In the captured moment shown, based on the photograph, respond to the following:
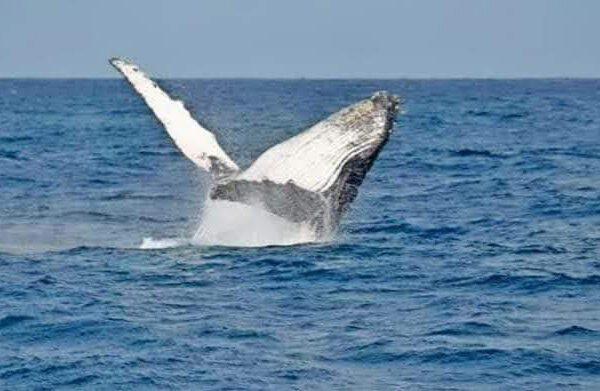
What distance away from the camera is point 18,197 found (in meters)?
22.3

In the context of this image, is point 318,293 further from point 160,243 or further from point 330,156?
point 160,243

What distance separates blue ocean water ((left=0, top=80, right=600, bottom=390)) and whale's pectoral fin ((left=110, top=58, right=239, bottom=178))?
924mm

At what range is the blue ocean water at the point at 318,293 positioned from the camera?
34.3 ft

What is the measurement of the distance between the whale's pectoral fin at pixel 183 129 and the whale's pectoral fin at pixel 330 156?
662 millimetres

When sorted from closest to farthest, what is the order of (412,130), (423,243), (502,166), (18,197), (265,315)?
1. (265,315)
2. (423,243)
3. (18,197)
4. (502,166)
5. (412,130)

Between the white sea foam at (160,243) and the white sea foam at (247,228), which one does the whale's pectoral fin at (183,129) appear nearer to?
the white sea foam at (247,228)

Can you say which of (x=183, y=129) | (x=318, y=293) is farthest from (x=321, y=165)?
(x=183, y=129)

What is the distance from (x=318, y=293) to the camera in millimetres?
13320

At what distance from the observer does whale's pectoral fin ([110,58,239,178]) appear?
14852 millimetres

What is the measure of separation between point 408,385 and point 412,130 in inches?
1403

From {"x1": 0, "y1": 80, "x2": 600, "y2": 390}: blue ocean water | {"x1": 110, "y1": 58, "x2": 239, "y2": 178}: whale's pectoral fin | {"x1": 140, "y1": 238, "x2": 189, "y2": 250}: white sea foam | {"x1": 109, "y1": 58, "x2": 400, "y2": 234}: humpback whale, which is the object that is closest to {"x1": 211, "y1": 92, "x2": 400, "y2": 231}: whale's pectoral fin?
{"x1": 109, "y1": 58, "x2": 400, "y2": 234}: humpback whale

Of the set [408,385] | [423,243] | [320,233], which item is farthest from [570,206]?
[408,385]

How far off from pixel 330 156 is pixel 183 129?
1934 millimetres

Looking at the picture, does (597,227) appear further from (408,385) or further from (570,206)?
(408,385)
